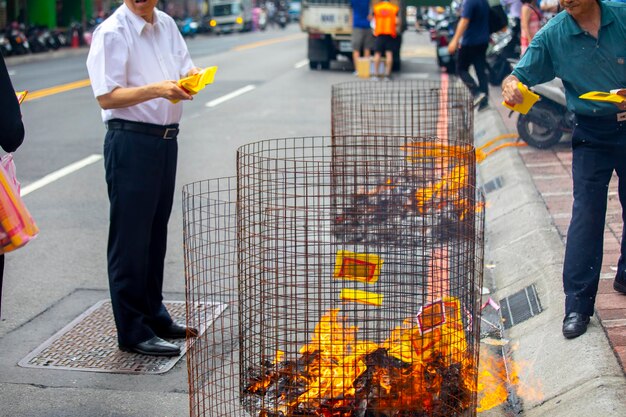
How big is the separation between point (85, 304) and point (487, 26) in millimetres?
8264

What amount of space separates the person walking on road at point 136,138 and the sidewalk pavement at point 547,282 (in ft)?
5.80

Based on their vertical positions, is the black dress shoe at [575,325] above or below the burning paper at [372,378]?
below

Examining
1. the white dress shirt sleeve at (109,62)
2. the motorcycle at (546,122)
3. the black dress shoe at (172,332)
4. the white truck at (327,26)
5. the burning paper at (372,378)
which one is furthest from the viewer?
the white truck at (327,26)

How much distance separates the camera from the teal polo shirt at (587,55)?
14.7 ft

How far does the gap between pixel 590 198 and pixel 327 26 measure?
16819 millimetres

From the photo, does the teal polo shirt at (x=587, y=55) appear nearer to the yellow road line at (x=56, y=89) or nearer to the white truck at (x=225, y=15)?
the yellow road line at (x=56, y=89)

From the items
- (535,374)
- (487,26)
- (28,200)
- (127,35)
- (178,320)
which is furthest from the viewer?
(487,26)

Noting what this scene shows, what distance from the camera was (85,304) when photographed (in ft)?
19.7

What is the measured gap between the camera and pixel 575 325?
4586 mm

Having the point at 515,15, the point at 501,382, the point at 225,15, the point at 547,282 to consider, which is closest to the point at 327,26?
the point at 515,15

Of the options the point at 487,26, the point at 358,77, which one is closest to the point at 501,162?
the point at 487,26

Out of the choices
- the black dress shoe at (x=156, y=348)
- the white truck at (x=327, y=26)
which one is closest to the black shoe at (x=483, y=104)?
the white truck at (x=327, y=26)

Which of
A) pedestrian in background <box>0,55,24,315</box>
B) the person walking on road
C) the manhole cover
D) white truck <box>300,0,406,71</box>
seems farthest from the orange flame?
white truck <box>300,0,406,71</box>

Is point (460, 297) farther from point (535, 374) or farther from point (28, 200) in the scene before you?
point (28, 200)
